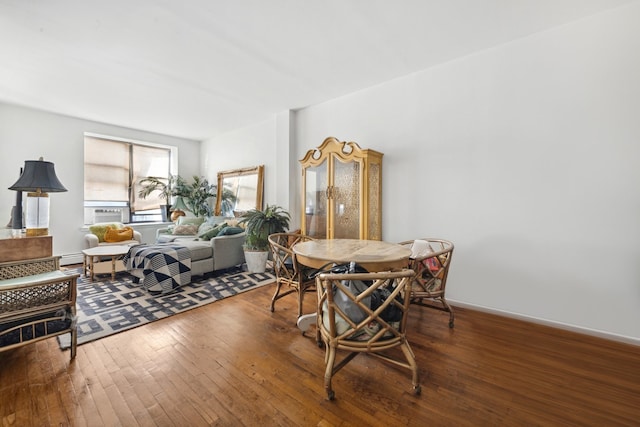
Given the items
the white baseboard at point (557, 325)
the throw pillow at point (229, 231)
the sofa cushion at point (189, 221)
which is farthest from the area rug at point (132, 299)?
the white baseboard at point (557, 325)

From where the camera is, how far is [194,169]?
6551mm

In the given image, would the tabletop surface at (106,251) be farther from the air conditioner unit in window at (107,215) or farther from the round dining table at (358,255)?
the round dining table at (358,255)

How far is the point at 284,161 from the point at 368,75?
191cm

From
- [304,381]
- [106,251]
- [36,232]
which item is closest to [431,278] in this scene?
[304,381]

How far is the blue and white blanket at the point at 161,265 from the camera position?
320 centimetres

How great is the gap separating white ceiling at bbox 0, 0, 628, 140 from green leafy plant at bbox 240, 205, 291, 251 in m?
1.79

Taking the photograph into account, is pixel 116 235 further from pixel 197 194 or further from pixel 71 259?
pixel 197 194

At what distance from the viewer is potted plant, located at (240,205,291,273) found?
401 cm

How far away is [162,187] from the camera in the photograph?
606 cm

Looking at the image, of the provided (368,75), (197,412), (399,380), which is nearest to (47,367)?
(197,412)

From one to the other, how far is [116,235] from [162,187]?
181cm

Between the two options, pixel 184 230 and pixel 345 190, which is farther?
pixel 184 230

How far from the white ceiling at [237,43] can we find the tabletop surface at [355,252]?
1.99 metres

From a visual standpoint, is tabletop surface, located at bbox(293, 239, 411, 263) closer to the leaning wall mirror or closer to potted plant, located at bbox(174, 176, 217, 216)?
the leaning wall mirror
